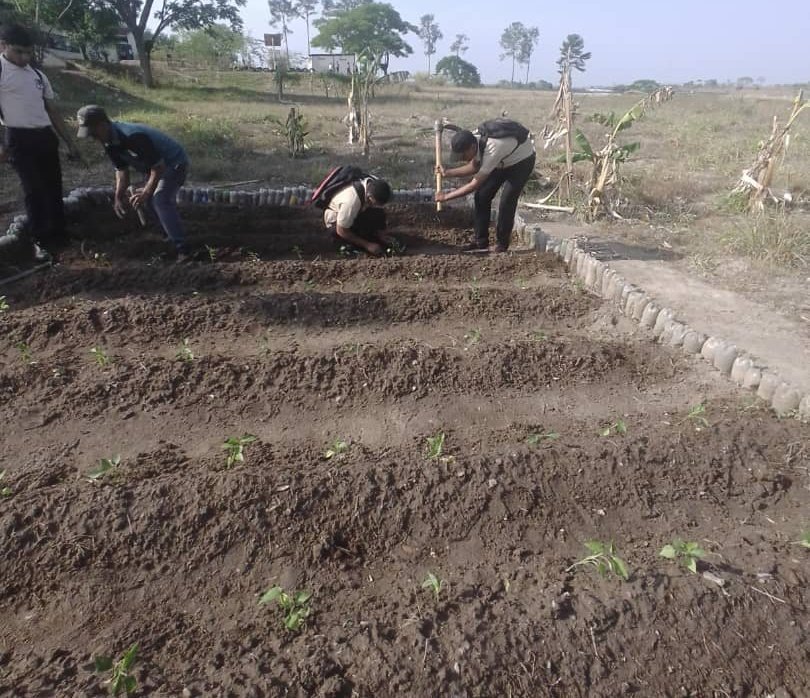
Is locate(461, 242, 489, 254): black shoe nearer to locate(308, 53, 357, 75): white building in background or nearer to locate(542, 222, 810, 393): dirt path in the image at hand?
locate(542, 222, 810, 393): dirt path

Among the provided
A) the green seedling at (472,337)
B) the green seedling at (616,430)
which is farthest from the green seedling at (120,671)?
the green seedling at (472,337)

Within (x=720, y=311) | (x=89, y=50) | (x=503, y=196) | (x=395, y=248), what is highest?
(x=89, y=50)

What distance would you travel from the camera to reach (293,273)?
4.79m

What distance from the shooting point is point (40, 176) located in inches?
187

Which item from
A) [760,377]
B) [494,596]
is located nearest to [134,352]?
[494,596]

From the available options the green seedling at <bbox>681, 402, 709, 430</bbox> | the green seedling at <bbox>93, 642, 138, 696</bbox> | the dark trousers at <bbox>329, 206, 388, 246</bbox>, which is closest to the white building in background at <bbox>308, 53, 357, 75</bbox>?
the dark trousers at <bbox>329, 206, 388, 246</bbox>

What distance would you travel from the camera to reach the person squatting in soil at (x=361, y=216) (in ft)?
15.8

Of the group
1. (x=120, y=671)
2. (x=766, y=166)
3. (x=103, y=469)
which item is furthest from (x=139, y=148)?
(x=766, y=166)

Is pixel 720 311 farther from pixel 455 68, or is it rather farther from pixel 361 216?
pixel 455 68

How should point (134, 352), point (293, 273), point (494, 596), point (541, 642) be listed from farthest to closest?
point (293, 273) < point (134, 352) < point (494, 596) < point (541, 642)

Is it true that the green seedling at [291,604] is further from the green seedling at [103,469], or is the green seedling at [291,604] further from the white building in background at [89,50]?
the white building in background at [89,50]

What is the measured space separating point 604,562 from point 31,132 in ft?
17.0

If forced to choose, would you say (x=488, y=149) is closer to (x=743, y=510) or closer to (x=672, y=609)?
(x=743, y=510)

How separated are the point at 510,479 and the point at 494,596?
623 mm
